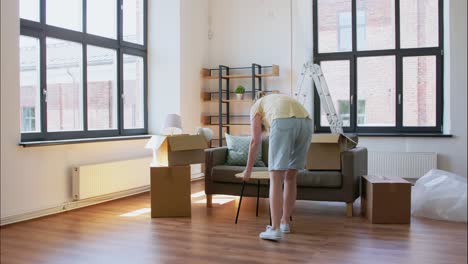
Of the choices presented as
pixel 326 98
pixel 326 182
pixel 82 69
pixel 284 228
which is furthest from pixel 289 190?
pixel 82 69

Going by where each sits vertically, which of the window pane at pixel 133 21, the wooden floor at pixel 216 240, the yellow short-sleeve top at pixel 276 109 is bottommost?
the wooden floor at pixel 216 240

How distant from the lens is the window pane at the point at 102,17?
5355mm

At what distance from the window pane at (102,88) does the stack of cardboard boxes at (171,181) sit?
1601 mm

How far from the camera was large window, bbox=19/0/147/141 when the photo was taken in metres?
4.50

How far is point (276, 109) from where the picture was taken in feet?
10.8

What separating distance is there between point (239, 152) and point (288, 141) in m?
1.62

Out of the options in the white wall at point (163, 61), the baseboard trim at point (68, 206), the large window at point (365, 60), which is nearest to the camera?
the baseboard trim at point (68, 206)

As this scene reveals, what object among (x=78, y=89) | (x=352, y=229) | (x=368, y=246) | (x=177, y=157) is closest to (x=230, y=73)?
(x=78, y=89)

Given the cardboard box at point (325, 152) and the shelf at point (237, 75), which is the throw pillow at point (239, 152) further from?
the shelf at point (237, 75)

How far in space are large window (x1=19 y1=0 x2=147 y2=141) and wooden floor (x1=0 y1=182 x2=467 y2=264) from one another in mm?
1113

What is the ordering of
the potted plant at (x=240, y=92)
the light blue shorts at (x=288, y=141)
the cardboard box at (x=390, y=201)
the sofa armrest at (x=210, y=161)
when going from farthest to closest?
1. the potted plant at (x=240, y=92)
2. the sofa armrest at (x=210, y=161)
3. the cardboard box at (x=390, y=201)
4. the light blue shorts at (x=288, y=141)

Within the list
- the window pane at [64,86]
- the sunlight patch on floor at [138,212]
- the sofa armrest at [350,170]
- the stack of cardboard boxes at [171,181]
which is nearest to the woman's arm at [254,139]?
the stack of cardboard boxes at [171,181]

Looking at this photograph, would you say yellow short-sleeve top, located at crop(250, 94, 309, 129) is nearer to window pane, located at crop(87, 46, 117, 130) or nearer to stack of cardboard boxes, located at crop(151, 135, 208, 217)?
stack of cardboard boxes, located at crop(151, 135, 208, 217)

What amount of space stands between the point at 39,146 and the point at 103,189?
3.16 ft
